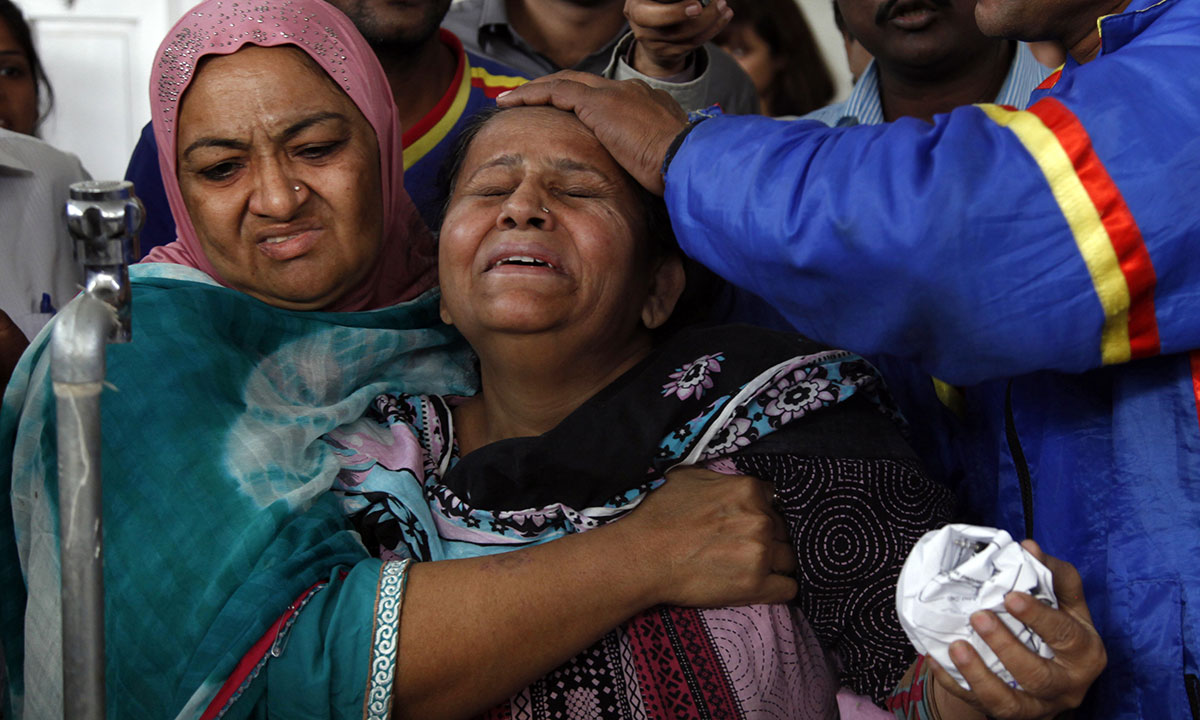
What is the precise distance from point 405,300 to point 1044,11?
4.43ft

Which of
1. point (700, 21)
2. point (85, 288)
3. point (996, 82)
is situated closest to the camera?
point (85, 288)

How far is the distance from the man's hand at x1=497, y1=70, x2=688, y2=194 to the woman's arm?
21.6 inches

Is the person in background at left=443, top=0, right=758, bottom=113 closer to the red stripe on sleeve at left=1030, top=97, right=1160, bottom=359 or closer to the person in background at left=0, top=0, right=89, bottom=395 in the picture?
the person in background at left=0, top=0, right=89, bottom=395

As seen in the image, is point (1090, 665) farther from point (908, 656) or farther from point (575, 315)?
point (575, 315)

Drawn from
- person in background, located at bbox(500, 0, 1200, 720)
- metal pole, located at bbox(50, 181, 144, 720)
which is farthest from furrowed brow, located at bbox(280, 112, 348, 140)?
metal pole, located at bbox(50, 181, 144, 720)

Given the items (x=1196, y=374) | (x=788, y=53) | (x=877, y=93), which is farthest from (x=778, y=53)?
(x=1196, y=374)

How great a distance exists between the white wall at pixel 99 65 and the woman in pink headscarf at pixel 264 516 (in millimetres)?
3868

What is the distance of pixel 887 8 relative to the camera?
296cm

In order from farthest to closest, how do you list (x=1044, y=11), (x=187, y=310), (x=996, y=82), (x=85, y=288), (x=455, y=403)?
(x=996, y=82) < (x=455, y=403) < (x=187, y=310) < (x=1044, y=11) < (x=85, y=288)

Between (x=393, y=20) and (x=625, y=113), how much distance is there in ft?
4.42

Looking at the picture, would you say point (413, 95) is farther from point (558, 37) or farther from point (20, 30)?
point (20, 30)

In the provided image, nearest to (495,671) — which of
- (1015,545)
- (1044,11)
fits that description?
(1015,545)

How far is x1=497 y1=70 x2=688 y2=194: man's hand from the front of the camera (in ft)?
6.04

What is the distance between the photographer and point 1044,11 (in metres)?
1.59
